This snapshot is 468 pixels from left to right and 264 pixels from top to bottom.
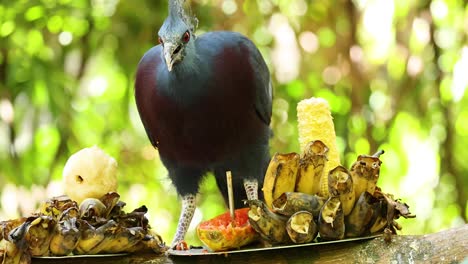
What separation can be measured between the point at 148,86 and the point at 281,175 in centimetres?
71

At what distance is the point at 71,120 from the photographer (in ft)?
14.5

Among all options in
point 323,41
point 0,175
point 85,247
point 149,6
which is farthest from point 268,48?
point 85,247

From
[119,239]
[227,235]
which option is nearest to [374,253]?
[227,235]

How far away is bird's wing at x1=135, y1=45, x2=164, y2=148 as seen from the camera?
8.09 feet

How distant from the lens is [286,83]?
15.0 ft

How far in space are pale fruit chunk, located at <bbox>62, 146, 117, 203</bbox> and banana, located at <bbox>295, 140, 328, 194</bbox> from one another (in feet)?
1.78

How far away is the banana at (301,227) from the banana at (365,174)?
0.15 meters

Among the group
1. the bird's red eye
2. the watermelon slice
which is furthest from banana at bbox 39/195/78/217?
the bird's red eye

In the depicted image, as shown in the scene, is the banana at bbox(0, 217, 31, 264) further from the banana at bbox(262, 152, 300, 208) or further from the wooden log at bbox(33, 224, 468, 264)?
the banana at bbox(262, 152, 300, 208)

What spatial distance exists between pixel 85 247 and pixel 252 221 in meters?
0.45

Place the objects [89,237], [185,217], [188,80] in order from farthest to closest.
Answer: [185,217] < [188,80] < [89,237]

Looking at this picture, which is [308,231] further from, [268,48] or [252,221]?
[268,48]

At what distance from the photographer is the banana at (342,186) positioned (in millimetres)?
1880

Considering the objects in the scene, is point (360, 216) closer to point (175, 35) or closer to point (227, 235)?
point (227, 235)
